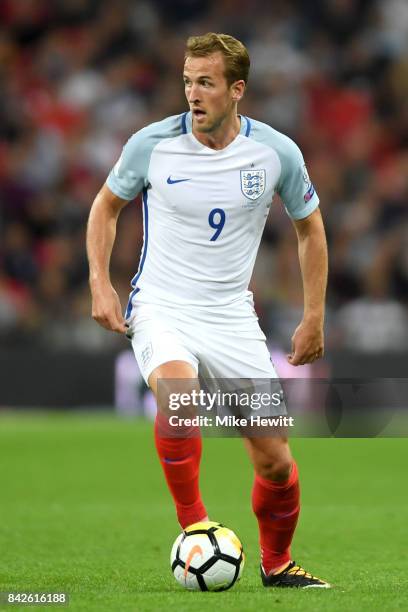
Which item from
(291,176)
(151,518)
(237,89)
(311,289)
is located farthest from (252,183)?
(151,518)

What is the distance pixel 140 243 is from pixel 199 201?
9.47 m

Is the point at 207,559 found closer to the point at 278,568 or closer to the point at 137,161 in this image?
→ the point at 278,568

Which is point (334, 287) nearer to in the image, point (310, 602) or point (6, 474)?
point (6, 474)

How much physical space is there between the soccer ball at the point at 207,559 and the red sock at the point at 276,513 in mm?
288

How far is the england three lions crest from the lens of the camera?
17.4ft

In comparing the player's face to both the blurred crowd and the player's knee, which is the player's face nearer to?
the player's knee

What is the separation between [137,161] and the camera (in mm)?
5289

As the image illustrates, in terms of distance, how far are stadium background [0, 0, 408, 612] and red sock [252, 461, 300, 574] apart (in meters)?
1.34

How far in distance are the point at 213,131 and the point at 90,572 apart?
196 centimetres

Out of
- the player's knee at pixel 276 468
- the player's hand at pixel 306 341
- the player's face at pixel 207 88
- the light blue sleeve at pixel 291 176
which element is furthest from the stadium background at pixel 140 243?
the player's face at pixel 207 88

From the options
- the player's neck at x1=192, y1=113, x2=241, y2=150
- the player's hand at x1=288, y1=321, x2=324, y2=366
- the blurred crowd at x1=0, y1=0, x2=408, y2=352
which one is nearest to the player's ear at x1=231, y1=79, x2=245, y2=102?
the player's neck at x1=192, y1=113, x2=241, y2=150

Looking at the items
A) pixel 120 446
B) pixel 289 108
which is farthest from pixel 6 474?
pixel 289 108

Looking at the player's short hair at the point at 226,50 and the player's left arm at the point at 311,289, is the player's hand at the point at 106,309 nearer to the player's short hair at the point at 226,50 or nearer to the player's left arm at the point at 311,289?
the player's left arm at the point at 311,289

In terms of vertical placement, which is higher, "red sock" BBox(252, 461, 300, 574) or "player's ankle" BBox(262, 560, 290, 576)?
"red sock" BBox(252, 461, 300, 574)
